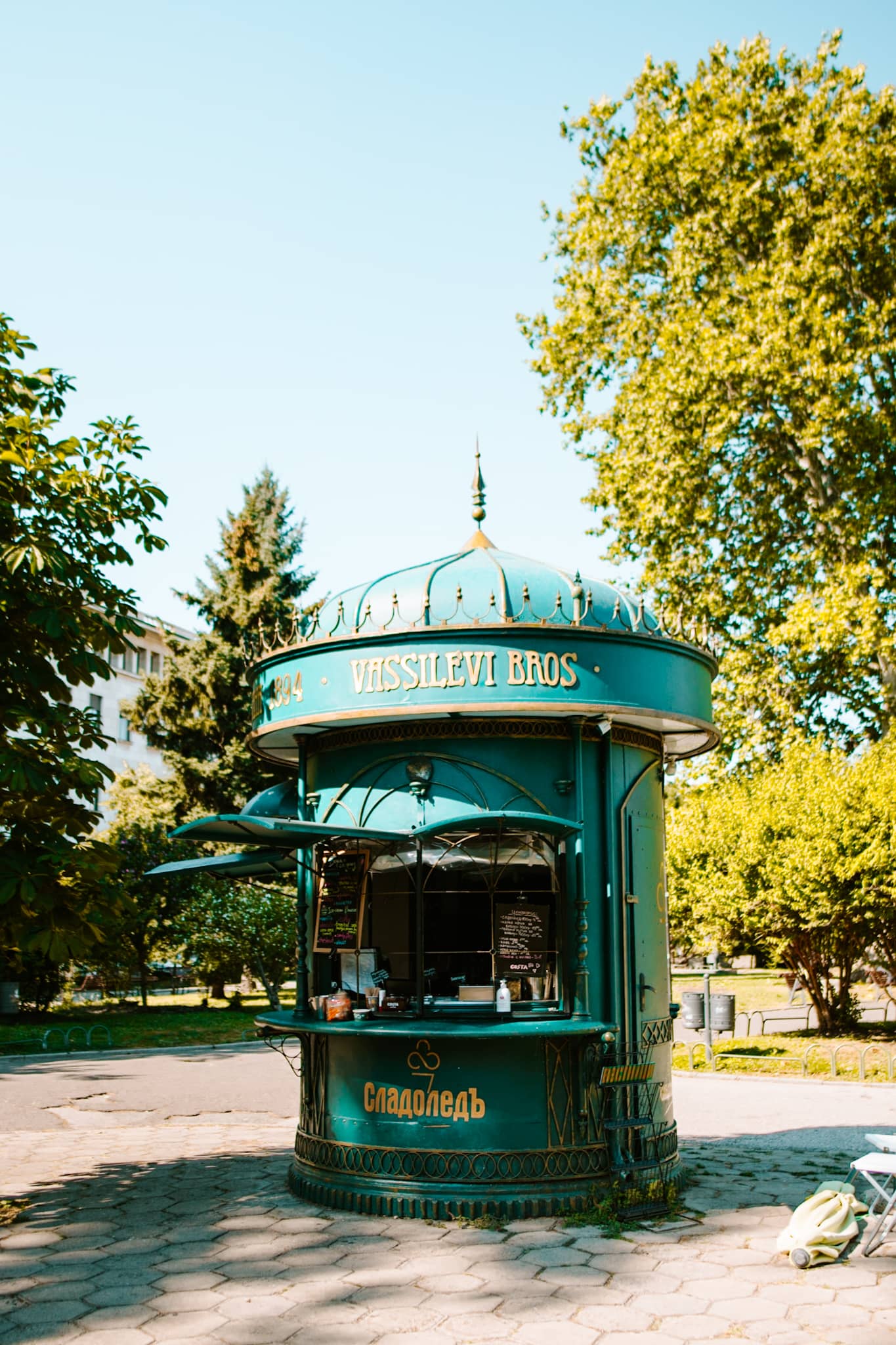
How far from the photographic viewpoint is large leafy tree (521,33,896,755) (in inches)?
896

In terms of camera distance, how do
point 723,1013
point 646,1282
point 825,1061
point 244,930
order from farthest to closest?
point 244,930 → point 723,1013 → point 825,1061 → point 646,1282

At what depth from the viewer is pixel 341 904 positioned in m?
9.48

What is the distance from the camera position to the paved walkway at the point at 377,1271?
6129mm

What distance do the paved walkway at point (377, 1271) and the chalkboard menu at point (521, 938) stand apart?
179 centimetres

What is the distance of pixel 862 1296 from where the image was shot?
6.63 metres

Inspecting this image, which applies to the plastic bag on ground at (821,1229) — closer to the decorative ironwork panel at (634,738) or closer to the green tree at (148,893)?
the decorative ironwork panel at (634,738)

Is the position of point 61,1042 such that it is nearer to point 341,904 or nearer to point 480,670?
point 341,904

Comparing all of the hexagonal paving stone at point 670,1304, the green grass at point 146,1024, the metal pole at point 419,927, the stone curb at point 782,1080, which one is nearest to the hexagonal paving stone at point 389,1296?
the hexagonal paving stone at point 670,1304

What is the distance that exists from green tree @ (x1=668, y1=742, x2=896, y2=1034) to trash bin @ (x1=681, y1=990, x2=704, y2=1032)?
3.32 ft

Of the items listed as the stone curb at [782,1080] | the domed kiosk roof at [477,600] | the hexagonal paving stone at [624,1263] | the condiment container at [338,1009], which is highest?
the domed kiosk roof at [477,600]

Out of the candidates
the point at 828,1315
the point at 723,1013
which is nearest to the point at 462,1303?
the point at 828,1315

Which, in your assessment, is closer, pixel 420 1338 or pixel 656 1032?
pixel 420 1338

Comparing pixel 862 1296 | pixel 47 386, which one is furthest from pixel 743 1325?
pixel 47 386

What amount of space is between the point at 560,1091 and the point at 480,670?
3.17 m
